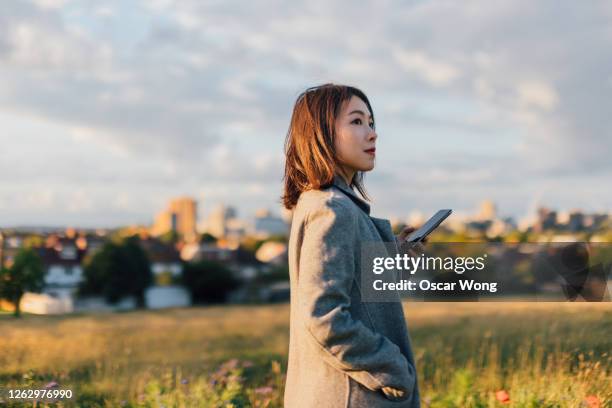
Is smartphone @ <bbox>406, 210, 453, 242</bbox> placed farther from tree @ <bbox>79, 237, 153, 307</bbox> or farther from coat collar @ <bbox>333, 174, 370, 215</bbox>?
tree @ <bbox>79, 237, 153, 307</bbox>

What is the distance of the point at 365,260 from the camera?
2064mm

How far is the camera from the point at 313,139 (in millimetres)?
2164

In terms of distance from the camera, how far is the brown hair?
2146 millimetres

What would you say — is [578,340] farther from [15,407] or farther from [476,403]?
[15,407]

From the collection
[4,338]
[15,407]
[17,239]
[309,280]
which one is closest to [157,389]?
[15,407]

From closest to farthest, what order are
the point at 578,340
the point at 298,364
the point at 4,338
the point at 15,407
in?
the point at 298,364
the point at 15,407
the point at 578,340
the point at 4,338

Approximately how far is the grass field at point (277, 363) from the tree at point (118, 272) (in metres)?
13.0

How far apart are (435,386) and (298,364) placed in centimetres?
342

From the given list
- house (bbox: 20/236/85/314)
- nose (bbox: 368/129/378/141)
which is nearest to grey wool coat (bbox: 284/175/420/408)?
nose (bbox: 368/129/378/141)

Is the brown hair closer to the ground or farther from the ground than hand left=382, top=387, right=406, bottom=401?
farther from the ground

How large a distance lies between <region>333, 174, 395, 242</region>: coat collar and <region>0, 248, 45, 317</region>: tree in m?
7.35

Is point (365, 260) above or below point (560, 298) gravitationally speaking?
above

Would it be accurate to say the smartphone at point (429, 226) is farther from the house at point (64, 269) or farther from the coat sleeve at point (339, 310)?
the house at point (64, 269)

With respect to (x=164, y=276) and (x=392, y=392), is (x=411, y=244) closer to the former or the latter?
(x=392, y=392)
